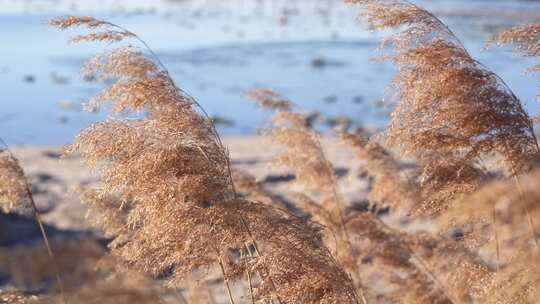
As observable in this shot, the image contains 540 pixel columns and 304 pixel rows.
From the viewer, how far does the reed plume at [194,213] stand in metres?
3.48

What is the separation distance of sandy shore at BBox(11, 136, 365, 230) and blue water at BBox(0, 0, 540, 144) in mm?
2960

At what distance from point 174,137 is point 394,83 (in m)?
1.20

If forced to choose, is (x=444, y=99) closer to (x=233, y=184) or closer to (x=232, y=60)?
(x=233, y=184)

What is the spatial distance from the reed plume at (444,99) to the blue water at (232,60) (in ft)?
30.4

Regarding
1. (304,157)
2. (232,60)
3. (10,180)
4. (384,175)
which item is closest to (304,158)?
(304,157)

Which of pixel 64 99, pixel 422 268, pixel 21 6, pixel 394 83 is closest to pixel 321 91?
pixel 64 99

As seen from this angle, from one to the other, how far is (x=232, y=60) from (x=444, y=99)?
25.9 meters

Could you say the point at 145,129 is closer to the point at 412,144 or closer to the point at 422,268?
the point at 412,144

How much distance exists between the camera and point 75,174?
14.4 m

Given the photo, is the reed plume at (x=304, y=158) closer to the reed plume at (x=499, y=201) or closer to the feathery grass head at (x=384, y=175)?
the feathery grass head at (x=384, y=175)

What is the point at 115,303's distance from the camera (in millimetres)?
3266

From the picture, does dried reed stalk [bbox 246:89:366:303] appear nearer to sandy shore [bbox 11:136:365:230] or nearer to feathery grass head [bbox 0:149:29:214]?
feathery grass head [bbox 0:149:29:214]

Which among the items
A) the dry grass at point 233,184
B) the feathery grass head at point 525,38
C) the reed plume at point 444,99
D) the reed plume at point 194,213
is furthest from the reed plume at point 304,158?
the feathery grass head at point 525,38

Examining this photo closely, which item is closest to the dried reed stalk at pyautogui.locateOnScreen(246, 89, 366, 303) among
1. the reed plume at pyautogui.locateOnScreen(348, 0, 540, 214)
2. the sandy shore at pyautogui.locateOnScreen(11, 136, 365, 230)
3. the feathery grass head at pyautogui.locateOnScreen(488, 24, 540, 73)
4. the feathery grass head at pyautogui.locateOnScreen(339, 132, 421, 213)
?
the feathery grass head at pyautogui.locateOnScreen(339, 132, 421, 213)
